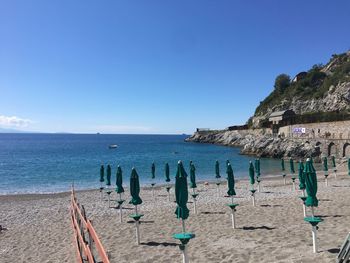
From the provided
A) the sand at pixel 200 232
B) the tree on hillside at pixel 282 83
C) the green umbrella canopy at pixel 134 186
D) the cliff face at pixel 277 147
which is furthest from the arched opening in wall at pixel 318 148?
the tree on hillside at pixel 282 83

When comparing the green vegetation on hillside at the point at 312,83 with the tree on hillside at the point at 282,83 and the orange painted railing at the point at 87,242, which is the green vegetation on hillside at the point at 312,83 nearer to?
the tree on hillside at the point at 282,83

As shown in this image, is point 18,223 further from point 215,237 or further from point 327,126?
point 327,126

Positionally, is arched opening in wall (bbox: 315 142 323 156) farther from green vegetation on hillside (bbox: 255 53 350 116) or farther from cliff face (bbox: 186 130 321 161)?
green vegetation on hillside (bbox: 255 53 350 116)

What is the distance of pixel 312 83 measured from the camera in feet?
376

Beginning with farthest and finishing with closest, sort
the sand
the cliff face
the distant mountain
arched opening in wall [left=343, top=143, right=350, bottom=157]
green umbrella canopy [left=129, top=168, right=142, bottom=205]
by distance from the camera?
the distant mountain, the cliff face, arched opening in wall [left=343, top=143, right=350, bottom=157], green umbrella canopy [left=129, top=168, right=142, bottom=205], the sand

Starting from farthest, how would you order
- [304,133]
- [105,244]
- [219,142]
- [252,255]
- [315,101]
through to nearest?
[219,142], [315,101], [304,133], [105,244], [252,255]

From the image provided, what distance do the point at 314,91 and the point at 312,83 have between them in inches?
319

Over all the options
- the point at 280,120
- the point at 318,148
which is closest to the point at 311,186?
the point at 318,148

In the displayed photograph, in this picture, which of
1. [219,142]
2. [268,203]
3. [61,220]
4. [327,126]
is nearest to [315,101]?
[219,142]

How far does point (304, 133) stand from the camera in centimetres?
6116

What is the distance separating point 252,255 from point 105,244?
5.14m

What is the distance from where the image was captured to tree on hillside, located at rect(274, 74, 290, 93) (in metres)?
127

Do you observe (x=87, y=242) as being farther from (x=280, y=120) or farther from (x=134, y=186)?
(x=280, y=120)

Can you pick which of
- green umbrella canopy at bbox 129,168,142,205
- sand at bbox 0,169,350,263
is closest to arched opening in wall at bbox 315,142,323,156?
sand at bbox 0,169,350,263
